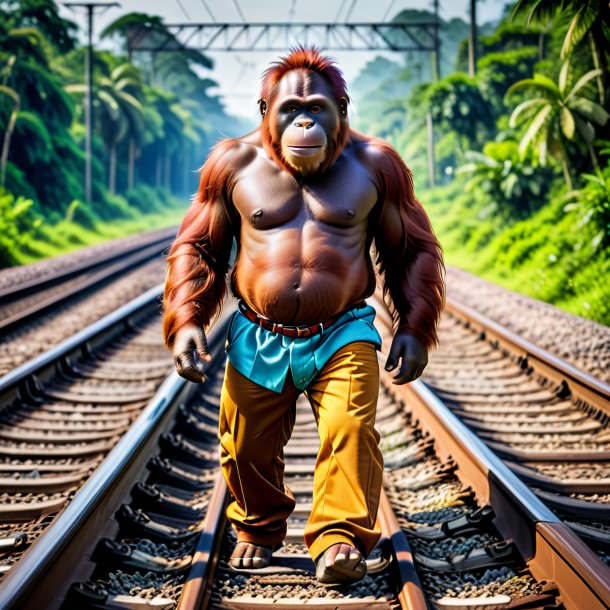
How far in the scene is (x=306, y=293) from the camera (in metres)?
2.78

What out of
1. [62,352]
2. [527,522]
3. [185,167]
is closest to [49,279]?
[62,352]

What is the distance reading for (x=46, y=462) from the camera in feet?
14.0

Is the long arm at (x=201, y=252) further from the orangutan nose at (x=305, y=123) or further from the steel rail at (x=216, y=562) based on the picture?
the steel rail at (x=216, y=562)

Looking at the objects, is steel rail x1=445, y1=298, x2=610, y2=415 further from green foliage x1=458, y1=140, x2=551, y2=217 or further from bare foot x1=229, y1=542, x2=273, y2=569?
green foliage x1=458, y1=140, x2=551, y2=217

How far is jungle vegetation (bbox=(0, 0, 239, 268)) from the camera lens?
20.8 metres

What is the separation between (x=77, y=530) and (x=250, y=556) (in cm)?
64

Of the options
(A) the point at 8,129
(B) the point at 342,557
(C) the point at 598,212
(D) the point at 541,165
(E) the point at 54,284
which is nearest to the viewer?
(B) the point at 342,557

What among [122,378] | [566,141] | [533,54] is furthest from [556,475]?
[533,54]

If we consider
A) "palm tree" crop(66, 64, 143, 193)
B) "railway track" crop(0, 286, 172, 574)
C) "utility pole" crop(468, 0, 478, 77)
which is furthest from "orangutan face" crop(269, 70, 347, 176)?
"palm tree" crop(66, 64, 143, 193)

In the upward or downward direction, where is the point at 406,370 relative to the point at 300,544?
upward

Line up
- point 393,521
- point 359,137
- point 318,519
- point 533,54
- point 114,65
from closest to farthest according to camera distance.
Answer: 1. point 318,519
2. point 359,137
3. point 393,521
4. point 533,54
5. point 114,65

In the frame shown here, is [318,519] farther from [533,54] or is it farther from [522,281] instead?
[533,54]

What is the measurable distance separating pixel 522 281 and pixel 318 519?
10206mm

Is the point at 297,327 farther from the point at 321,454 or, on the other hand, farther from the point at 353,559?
the point at 353,559
